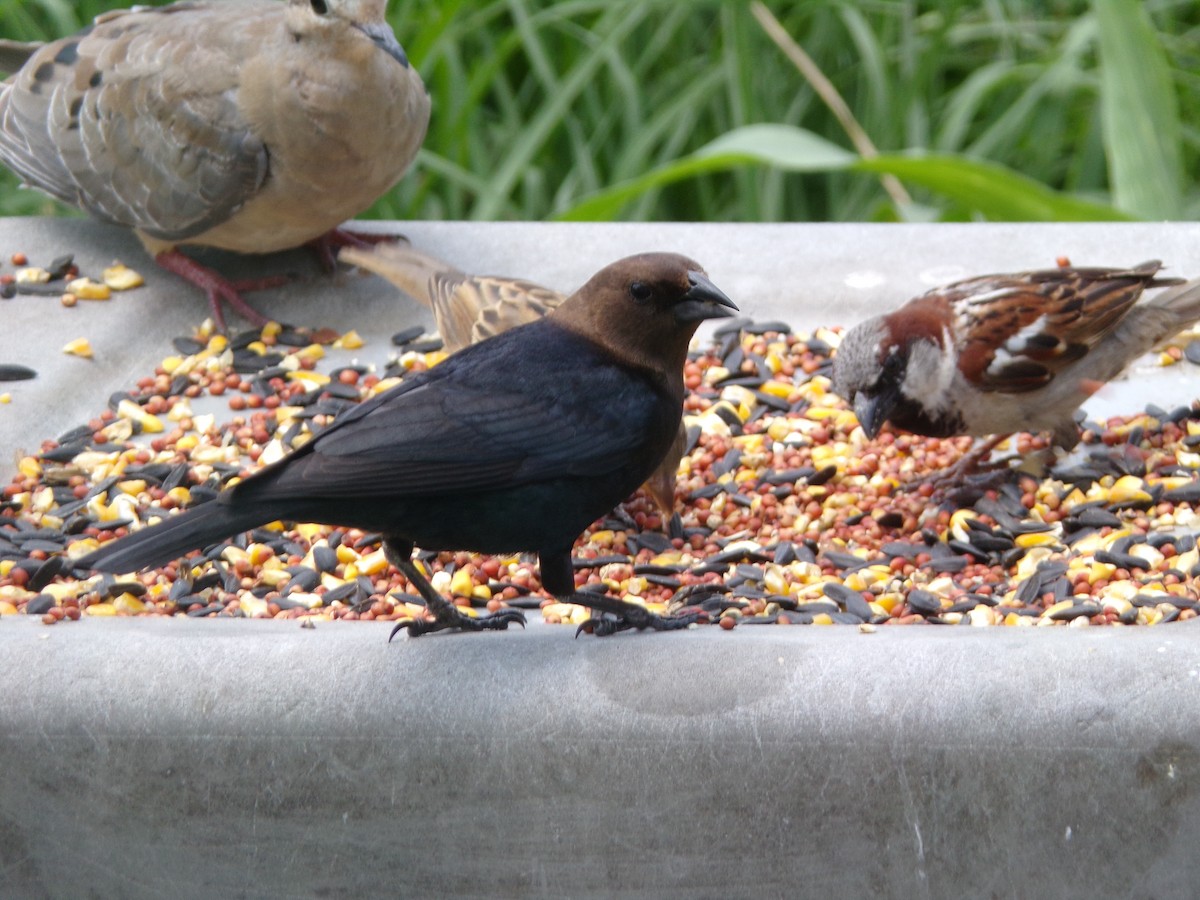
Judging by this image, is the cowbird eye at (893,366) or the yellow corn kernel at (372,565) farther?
the cowbird eye at (893,366)

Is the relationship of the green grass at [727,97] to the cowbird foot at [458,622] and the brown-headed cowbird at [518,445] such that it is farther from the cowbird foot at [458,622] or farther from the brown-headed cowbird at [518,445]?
the cowbird foot at [458,622]

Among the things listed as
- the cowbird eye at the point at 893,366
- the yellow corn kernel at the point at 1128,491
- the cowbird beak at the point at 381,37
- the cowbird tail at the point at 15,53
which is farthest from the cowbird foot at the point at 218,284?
the yellow corn kernel at the point at 1128,491

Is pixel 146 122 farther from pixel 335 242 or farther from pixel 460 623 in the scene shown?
pixel 460 623

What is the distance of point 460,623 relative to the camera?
2.68 meters

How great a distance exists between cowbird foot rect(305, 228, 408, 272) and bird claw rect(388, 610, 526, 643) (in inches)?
71.5

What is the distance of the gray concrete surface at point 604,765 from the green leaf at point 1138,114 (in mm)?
2692

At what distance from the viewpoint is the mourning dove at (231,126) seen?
3.99 m

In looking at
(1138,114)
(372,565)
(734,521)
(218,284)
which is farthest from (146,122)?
(1138,114)

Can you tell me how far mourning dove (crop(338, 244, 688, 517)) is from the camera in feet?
10.5

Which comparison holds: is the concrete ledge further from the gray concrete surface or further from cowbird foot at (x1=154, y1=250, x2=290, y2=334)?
cowbird foot at (x1=154, y1=250, x2=290, y2=334)

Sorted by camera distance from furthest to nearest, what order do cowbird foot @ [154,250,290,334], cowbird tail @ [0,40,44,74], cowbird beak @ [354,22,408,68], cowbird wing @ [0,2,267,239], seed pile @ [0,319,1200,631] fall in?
cowbird tail @ [0,40,44,74]
cowbird foot @ [154,250,290,334]
cowbird wing @ [0,2,267,239]
cowbird beak @ [354,22,408,68]
seed pile @ [0,319,1200,631]

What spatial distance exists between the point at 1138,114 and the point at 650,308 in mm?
2529

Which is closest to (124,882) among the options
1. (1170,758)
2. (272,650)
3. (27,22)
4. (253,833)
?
(253,833)

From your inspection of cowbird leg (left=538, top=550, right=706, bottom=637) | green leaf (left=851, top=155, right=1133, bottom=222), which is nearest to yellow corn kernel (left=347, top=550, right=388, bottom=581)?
cowbird leg (left=538, top=550, right=706, bottom=637)
